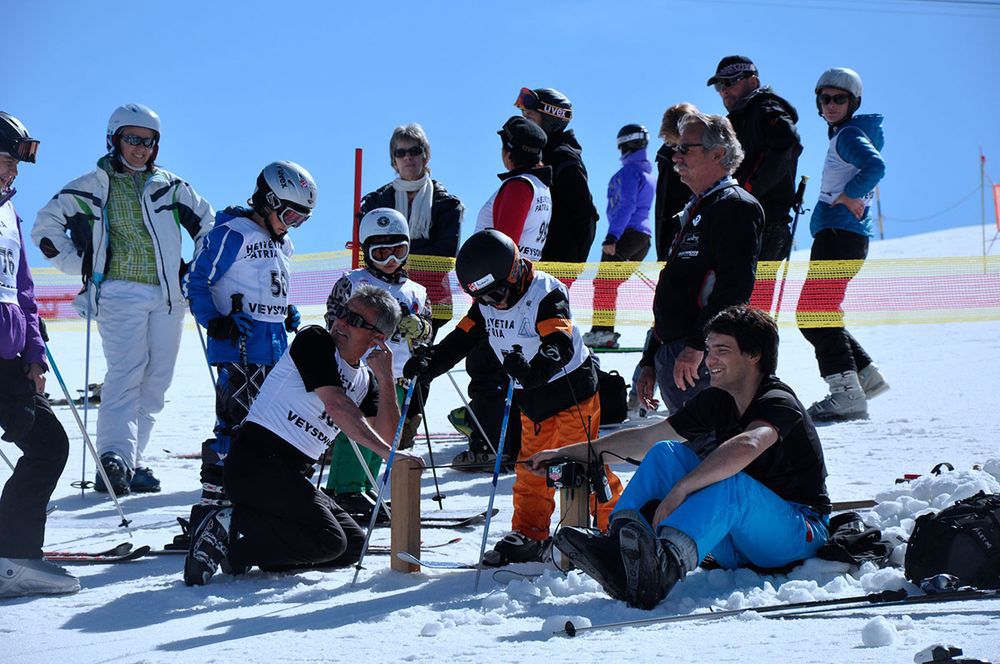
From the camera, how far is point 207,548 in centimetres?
509

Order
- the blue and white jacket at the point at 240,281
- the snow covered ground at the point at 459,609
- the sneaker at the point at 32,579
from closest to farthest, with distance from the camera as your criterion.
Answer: the snow covered ground at the point at 459,609 → the sneaker at the point at 32,579 → the blue and white jacket at the point at 240,281

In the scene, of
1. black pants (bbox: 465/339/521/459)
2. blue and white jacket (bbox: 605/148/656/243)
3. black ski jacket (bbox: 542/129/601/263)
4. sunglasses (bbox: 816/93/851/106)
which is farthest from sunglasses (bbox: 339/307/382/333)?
blue and white jacket (bbox: 605/148/656/243)

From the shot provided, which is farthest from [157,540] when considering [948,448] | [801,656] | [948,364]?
[948,364]

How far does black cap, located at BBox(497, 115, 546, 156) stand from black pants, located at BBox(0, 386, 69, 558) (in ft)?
10.3

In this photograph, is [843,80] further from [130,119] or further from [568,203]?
[130,119]

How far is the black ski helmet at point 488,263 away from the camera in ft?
16.9

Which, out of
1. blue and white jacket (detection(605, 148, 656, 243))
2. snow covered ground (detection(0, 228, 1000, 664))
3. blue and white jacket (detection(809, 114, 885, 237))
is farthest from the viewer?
blue and white jacket (detection(605, 148, 656, 243))

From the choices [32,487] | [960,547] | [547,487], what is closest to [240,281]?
[32,487]

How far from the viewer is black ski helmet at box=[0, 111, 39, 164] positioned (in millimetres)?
5203

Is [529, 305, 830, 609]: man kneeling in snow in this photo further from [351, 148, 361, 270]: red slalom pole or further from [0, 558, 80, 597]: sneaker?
[351, 148, 361, 270]: red slalom pole

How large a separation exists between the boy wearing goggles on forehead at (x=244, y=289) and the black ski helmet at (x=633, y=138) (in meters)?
5.86

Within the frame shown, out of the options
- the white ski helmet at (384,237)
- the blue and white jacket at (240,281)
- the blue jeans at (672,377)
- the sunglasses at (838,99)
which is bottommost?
the blue jeans at (672,377)

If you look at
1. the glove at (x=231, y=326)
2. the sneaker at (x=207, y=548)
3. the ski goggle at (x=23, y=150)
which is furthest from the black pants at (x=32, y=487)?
the glove at (x=231, y=326)

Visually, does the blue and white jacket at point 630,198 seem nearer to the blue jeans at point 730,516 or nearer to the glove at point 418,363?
the glove at point 418,363
